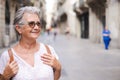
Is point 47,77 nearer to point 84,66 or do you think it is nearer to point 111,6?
point 84,66

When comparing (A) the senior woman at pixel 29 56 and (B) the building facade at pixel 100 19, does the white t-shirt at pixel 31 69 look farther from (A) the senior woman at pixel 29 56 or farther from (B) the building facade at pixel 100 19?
(B) the building facade at pixel 100 19

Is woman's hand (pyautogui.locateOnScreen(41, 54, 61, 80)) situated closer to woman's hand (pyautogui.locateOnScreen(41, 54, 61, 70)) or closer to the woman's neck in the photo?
woman's hand (pyautogui.locateOnScreen(41, 54, 61, 70))

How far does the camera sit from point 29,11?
234 centimetres

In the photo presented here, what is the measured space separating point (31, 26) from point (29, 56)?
231 mm

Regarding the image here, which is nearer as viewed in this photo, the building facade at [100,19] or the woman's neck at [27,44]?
the woman's neck at [27,44]

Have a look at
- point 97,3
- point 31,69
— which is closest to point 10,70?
point 31,69

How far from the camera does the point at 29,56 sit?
2.29m

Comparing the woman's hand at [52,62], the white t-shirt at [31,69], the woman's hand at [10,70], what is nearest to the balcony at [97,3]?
the woman's hand at [52,62]

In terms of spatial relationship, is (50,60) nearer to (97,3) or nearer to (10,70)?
(10,70)

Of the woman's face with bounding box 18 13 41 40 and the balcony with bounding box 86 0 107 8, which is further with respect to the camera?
the balcony with bounding box 86 0 107 8

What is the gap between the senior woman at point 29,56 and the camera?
87.1 inches

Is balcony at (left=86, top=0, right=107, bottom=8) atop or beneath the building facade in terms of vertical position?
atop

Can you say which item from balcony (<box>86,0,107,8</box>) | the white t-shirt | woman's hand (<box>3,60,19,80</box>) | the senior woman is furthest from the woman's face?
balcony (<box>86,0,107,8</box>)

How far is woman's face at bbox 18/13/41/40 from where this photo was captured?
7.59ft
